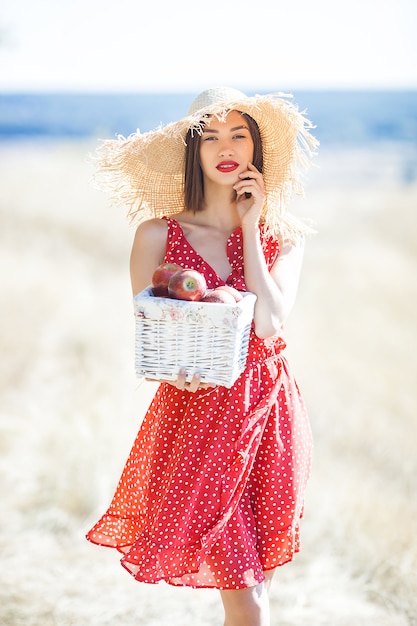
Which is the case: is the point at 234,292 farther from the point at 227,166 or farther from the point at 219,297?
the point at 227,166

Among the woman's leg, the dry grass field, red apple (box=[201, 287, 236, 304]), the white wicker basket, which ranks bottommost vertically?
the dry grass field

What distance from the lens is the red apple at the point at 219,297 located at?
7.23ft

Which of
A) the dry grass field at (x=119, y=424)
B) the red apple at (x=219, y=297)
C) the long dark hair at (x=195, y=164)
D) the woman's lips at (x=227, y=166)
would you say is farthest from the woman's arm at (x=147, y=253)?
the dry grass field at (x=119, y=424)

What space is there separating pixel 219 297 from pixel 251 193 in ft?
1.65

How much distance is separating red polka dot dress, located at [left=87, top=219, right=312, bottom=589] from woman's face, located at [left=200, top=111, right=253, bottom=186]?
18 cm

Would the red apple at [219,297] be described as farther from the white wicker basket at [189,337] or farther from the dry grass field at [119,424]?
the dry grass field at [119,424]

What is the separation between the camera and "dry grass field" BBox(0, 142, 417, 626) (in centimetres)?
363

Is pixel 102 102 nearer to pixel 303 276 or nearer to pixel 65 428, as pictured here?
pixel 303 276

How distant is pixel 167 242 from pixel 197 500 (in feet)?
2.51

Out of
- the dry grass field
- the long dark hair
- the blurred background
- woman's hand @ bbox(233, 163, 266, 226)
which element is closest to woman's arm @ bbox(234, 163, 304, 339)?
woman's hand @ bbox(233, 163, 266, 226)

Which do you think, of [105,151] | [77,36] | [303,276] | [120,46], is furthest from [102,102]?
[105,151]

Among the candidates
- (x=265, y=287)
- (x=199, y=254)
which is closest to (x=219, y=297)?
(x=265, y=287)

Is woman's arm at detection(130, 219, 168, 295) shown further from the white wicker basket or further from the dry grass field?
the dry grass field

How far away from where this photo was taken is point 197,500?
2.38 meters
